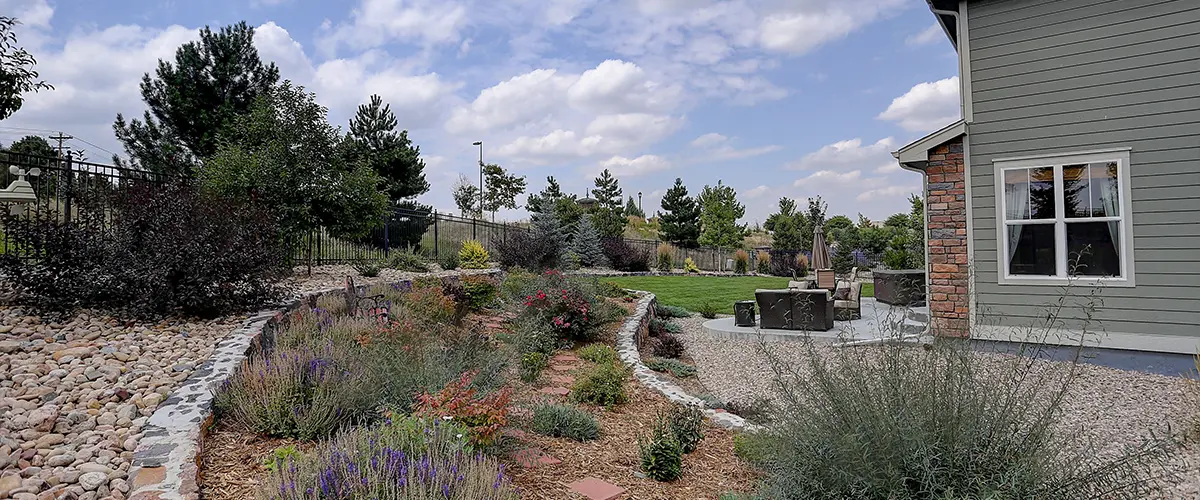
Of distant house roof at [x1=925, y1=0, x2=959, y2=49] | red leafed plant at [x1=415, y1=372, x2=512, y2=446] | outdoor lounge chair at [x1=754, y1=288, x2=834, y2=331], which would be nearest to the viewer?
red leafed plant at [x1=415, y1=372, x2=512, y2=446]

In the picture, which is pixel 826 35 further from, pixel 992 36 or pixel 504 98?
pixel 504 98

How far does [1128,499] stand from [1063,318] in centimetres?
491

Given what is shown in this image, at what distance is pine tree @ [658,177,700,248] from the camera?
94.3 ft

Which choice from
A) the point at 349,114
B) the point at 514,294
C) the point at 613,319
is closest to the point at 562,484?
the point at 613,319

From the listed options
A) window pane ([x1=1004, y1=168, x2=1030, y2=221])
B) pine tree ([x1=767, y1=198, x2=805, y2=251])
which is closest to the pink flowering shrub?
window pane ([x1=1004, y1=168, x2=1030, y2=221])

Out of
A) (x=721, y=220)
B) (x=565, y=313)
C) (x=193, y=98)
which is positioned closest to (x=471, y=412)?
(x=565, y=313)

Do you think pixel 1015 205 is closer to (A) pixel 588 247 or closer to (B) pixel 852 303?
(B) pixel 852 303

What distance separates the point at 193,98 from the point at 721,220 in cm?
2155

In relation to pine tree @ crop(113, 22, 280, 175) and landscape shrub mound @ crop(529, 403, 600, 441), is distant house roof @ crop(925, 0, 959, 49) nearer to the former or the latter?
landscape shrub mound @ crop(529, 403, 600, 441)

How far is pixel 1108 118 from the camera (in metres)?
5.90

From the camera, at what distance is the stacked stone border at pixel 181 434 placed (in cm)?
221

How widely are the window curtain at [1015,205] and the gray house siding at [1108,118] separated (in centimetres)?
16

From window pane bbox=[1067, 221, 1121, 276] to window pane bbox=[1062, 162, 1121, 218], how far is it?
5.0 inches

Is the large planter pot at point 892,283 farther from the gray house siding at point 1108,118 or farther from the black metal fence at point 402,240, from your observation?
the black metal fence at point 402,240
